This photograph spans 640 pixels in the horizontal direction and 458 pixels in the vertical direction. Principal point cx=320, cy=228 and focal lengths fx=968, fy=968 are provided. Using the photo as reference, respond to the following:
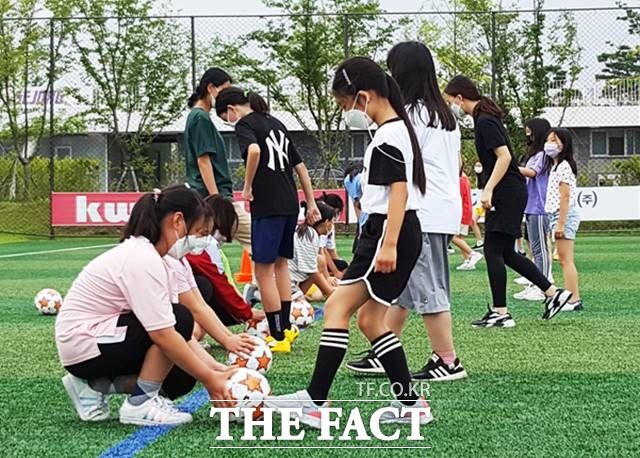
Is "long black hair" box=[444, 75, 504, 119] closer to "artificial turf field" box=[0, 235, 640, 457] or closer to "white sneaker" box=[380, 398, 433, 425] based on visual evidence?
"artificial turf field" box=[0, 235, 640, 457]

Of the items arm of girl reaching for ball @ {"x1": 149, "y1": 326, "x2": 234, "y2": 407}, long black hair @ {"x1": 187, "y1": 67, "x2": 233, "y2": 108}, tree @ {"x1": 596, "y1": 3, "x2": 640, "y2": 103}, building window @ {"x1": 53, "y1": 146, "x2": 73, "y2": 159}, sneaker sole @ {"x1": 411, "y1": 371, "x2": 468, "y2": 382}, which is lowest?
sneaker sole @ {"x1": 411, "y1": 371, "x2": 468, "y2": 382}

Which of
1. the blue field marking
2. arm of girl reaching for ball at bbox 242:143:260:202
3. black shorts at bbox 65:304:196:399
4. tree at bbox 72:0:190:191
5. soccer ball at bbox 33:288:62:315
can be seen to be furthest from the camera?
tree at bbox 72:0:190:191

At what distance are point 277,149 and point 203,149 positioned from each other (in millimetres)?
605

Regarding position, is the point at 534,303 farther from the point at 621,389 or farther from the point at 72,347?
the point at 72,347

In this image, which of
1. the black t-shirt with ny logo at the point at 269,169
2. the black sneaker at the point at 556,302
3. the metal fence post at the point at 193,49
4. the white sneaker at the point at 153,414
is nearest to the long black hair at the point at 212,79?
the black t-shirt with ny logo at the point at 269,169

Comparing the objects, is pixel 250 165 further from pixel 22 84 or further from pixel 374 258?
pixel 22 84

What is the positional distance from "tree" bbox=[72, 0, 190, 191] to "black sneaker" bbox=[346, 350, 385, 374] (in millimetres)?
17850

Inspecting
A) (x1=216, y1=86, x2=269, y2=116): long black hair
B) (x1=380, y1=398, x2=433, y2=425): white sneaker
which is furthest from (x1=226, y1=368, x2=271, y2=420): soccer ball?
(x1=216, y1=86, x2=269, y2=116): long black hair

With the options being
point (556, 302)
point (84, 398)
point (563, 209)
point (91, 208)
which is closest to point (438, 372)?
point (84, 398)

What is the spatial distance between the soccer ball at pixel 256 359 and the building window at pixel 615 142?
90.6 ft

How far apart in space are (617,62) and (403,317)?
20064mm

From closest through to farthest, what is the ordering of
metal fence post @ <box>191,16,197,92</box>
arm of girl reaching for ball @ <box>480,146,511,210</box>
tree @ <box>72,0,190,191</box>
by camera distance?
arm of girl reaching for ball @ <box>480,146,511,210</box>, metal fence post @ <box>191,16,197,92</box>, tree @ <box>72,0,190,191</box>

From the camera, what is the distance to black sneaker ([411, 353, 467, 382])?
513cm

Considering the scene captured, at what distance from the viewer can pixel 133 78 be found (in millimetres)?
23641
